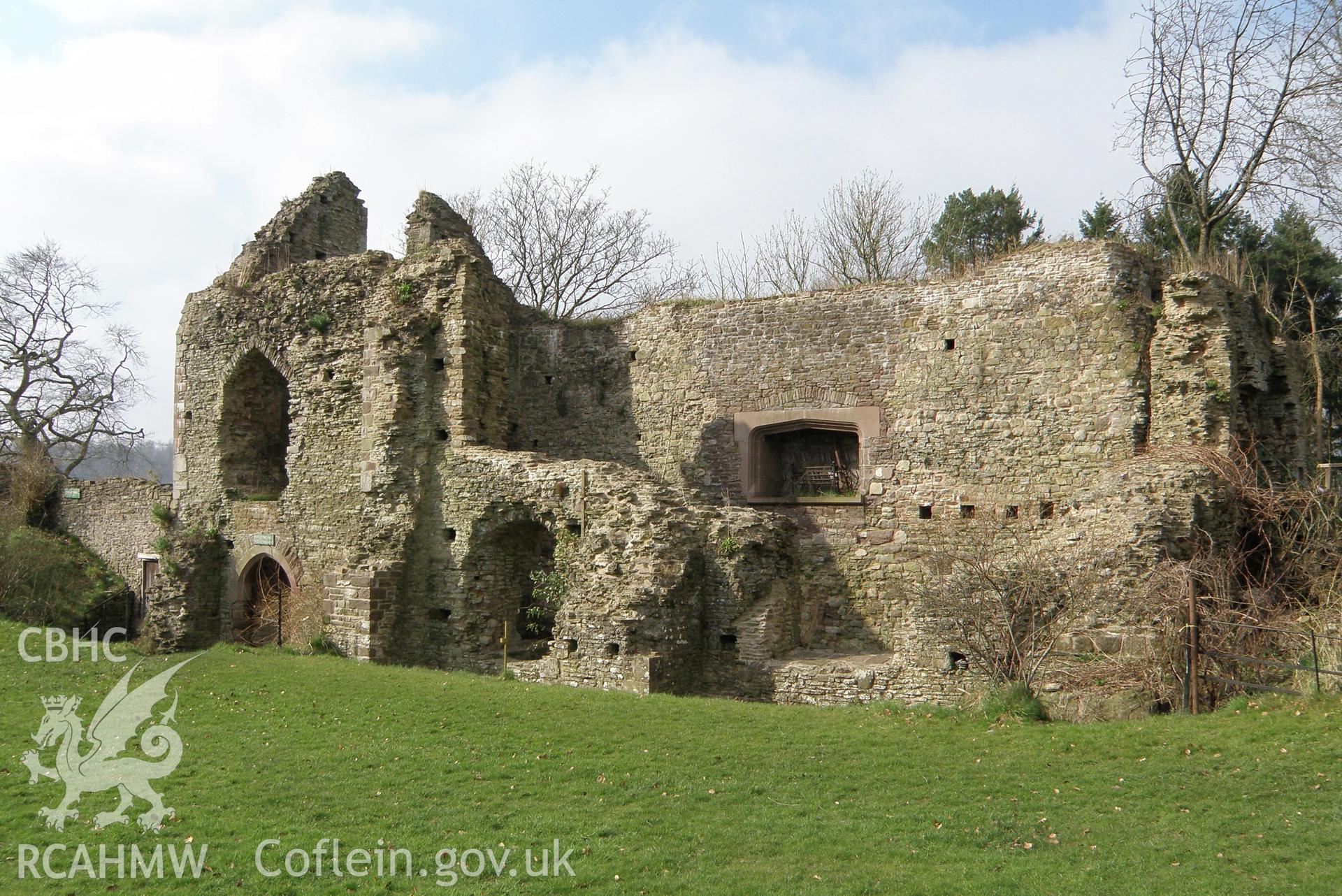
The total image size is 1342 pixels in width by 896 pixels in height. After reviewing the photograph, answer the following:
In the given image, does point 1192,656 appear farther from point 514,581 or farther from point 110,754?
point 110,754

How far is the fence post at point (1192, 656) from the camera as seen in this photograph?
923cm

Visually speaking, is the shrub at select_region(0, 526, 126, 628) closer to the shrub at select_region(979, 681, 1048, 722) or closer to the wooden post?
the wooden post

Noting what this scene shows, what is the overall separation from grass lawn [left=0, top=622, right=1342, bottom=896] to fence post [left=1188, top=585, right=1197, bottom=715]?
0.88ft

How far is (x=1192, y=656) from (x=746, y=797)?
182 inches

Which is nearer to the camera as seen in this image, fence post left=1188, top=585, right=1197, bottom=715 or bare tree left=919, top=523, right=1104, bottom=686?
fence post left=1188, top=585, right=1197, bottom=715

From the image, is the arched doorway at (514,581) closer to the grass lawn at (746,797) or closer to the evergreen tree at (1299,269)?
the grass lawn at (746,797)

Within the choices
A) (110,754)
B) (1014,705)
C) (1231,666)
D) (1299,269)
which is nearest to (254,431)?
(110,754)

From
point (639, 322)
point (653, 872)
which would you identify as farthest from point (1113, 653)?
point (639, 322)

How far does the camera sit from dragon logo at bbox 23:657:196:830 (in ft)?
23.9

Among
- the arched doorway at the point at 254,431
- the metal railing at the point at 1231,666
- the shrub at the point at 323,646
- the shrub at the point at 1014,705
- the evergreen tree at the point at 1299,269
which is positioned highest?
the evergreen tree at the point at 1299,269

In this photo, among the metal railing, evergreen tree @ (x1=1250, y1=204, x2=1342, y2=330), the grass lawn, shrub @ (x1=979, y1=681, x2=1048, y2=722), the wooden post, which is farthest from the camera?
evergreen tree @ (x1=1250, y1=204, x2=1342, y2=330)

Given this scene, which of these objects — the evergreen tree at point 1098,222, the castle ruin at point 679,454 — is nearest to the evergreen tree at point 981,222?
the evergreen tree at point 1098,222

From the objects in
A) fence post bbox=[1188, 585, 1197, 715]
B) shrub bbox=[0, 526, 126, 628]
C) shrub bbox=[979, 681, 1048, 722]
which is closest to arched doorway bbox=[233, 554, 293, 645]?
shrub bbox=[0, 526, 126, 628]

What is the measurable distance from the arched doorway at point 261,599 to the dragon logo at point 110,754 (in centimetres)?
582
